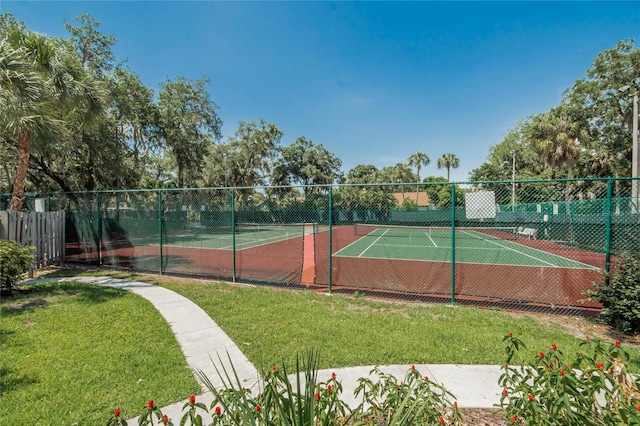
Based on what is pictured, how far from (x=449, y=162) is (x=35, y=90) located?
7406 cm

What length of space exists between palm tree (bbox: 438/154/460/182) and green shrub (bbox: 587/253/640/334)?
71331 millimetres

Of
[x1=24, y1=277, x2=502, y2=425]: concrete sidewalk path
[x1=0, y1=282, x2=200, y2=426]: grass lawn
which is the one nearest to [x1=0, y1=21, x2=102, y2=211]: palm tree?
[x1=0, y1=282, x2=200, y2=426]: grass lawn

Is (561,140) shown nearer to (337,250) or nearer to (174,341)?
(337,250)

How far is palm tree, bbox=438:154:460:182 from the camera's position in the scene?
2776 inches

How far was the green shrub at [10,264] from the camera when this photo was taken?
244 inches

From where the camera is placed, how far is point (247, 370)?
143 inches

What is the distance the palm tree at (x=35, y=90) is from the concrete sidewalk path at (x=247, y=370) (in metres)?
6.33

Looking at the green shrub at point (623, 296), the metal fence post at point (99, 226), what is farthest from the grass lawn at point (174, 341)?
the metal fence post at point (99, 226)

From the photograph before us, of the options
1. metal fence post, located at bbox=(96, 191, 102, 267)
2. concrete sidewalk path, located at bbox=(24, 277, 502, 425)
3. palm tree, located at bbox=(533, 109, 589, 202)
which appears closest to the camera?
concrete sidewalk path, located at bbox=(24, 277, 502, 425)

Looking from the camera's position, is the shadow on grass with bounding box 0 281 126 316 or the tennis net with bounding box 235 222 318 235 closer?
the shadow on grass with bounding box 0 281 126 316

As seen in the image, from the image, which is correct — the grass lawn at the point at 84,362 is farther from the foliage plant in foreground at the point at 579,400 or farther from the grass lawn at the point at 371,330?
the foliage plant in foreground at the point at 579,400

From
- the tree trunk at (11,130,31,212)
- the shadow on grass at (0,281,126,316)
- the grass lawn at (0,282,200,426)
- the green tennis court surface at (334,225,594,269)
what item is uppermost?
the tree trunk at (11,130,31,212)

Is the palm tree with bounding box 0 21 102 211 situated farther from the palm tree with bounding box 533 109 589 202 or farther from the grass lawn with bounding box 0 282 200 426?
the palm tree with bounding box 533 109 589 202

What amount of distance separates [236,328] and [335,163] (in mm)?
47406
